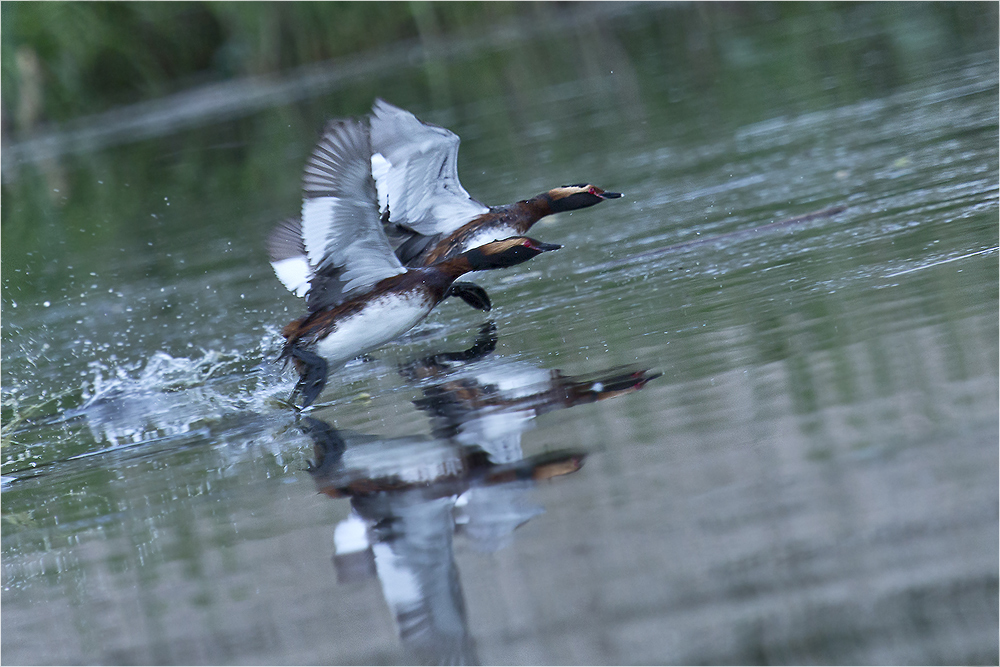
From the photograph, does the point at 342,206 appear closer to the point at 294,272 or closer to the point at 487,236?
the point at 294,272

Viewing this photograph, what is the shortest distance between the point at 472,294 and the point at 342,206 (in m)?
1.21

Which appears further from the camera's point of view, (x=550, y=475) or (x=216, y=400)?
(x=216, y=400)

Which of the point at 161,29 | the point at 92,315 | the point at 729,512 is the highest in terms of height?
the point at 161,29

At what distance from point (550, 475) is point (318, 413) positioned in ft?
6.89

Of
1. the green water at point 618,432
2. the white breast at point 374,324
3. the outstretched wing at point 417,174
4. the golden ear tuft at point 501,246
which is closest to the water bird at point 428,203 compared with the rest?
the outstretched wing at point 417,174

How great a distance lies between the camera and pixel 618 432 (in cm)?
460

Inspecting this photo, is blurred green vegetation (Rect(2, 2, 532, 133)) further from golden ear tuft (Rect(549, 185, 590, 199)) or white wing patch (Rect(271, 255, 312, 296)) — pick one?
white wing patch (Rect(271, 255, 312, 296))

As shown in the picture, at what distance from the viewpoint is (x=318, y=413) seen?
241 inches

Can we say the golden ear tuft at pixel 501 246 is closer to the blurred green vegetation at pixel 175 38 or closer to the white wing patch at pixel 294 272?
the white wing patch at pixel 294 272

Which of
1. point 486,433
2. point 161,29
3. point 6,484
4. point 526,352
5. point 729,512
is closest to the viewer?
point 729,512

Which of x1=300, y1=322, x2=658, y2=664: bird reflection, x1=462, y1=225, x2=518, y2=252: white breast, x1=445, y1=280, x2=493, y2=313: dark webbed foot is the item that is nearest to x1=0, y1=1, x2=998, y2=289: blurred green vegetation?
x1=445, y1=280, x2=493, y2=313: dark webbed foot

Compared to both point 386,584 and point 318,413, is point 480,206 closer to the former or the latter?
point 318,413

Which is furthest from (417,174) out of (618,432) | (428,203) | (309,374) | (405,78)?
(405,78)

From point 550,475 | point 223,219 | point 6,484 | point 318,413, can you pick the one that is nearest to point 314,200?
point 318,413
